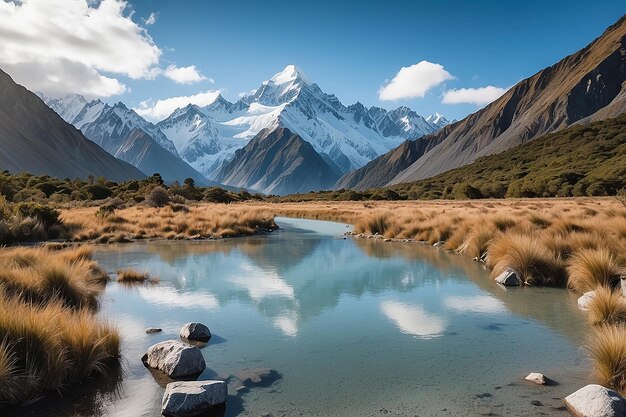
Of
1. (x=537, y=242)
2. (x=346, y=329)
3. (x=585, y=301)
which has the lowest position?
(x=346, y=329)

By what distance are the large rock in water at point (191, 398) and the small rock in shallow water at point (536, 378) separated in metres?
4.10

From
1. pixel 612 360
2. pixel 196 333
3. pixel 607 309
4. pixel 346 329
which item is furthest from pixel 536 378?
pixel 196 333

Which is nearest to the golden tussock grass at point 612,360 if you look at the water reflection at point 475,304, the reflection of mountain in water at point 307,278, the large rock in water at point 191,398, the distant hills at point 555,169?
the reflection of mountain in water at point 307,278

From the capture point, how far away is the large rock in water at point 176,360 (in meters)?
6.58

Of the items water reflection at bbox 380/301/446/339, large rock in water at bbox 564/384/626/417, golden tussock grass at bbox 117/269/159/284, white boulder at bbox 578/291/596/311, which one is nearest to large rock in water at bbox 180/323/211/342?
water reflection at bbox 380/301/446/339

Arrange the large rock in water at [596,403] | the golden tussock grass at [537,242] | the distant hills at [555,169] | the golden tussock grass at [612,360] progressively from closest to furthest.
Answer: the large rock in water at [596,403], the golden tussock grass at [612,360], the golden tussock grass at [537,242], the distant hills at [555,169]

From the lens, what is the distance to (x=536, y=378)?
628 centimetres

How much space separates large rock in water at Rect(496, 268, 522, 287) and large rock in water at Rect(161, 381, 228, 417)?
950 centimetres

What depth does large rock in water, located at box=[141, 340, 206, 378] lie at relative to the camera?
658 cm

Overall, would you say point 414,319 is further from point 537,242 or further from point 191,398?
point 537,242

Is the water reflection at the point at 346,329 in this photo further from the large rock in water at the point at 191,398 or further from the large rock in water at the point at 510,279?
the large rock in water at the point at 510,279

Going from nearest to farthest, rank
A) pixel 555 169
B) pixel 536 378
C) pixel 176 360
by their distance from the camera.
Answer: pixel 536 378
pixel 176 360
pixel 555 169

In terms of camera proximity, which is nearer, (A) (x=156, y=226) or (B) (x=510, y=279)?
(B) (x=510, y=279)

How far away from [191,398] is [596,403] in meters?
4.57
